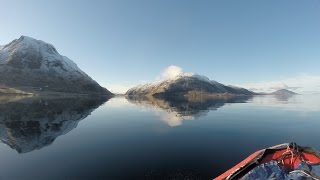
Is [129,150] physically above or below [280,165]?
below

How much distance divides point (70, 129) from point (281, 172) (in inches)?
1425

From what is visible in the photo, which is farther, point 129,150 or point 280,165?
point 129,150

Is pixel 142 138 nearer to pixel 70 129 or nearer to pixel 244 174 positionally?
pixel 70 129

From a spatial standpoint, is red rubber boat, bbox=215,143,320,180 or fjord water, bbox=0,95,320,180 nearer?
red rubber boat, bbox=215,143,320,180

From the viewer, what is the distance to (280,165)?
15531 mm

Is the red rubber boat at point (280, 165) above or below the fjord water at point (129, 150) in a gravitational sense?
above

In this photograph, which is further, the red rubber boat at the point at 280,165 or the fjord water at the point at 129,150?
the fjord water at the point at 129,150

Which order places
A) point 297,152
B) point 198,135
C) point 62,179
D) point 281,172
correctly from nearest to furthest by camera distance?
point 281,172, point 297,152, point 62,179, point 198,135

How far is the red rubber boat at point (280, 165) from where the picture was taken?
14.2 m

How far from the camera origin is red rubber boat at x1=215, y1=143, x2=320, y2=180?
46.5 feet

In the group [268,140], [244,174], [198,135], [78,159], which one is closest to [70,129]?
[78,159]

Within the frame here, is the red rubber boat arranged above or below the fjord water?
above

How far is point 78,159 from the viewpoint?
24.2m

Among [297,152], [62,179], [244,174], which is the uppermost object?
[297,152]
